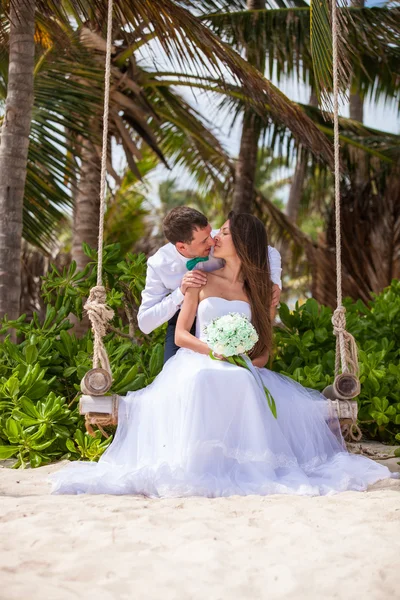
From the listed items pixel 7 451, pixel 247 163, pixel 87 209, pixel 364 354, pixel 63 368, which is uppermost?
pixel 247 163

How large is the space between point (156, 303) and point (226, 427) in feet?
3.39

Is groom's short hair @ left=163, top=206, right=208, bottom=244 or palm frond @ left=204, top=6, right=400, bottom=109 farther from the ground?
palm frond @ left=204, top=6, right=400, bottom=109

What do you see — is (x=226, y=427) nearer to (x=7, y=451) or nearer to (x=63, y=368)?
(x=7, y=451)

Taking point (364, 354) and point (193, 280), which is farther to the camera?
point (364, 354)

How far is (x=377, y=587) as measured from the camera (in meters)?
2.34

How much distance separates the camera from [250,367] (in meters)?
4.00

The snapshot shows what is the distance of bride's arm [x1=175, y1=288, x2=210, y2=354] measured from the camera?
4.10 metres

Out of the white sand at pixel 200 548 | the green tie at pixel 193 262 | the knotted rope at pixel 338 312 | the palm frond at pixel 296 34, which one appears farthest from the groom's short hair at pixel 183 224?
the palm frond at pixel 296 34

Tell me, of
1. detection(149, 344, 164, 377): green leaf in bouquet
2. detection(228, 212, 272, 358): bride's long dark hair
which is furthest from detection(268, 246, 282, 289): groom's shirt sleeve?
detection(149, 344, 164, 377): green leaf in bouquet

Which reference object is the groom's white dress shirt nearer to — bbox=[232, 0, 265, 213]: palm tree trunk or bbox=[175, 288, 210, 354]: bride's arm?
bbox=[175, 288, 210, 354]: bride's arm

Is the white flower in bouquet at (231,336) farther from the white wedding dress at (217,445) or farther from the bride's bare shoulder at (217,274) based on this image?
the bride's bare shoulder at (217,274)

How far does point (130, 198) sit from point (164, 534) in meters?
13.8

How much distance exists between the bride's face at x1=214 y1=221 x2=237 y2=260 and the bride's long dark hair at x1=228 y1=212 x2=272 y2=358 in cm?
3

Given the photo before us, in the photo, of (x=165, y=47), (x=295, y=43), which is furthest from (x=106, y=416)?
(x=295, y=43)
